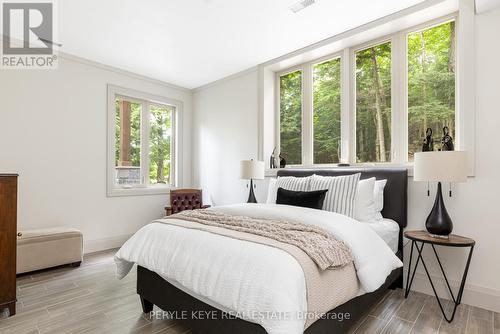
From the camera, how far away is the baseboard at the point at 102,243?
3.87 meters

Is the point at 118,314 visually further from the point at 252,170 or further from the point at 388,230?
the point at 388,230

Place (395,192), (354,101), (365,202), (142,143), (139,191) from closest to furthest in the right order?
(365,202)
(395,192)
(354,101)
(139,191)
(142,143)

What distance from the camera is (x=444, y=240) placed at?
216 cm

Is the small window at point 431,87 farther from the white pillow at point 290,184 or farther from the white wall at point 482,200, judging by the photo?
the white pillow at point 290,184

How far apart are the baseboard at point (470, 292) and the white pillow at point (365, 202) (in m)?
0.83

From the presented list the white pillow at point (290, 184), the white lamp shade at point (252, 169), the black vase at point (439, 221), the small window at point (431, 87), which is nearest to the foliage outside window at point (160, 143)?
the white lamp shade at point (252, 169)

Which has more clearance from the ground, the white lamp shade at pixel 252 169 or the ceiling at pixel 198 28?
the ceiling at pixel 198 28

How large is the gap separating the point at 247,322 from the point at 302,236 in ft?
1.88

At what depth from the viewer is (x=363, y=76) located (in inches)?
130

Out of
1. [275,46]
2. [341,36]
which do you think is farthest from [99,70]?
[341,36]

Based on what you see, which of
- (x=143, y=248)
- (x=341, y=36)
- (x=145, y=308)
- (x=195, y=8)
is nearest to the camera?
(x=143, y=248)

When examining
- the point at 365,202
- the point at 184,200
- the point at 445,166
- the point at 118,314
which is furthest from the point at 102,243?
the point at 445,166

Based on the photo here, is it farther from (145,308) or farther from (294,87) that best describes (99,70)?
(145,308)

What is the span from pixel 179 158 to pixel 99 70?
6.35 feet
